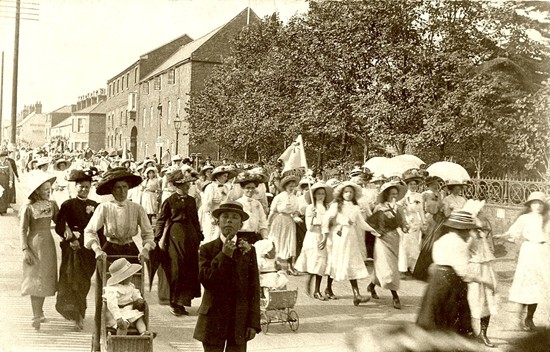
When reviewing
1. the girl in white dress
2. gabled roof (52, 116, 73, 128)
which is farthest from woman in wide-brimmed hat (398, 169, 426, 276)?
gabled roof (52, 116, 73, 128)

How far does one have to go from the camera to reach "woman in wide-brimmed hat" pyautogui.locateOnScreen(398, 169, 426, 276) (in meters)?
10.6

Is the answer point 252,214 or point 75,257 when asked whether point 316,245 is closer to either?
point 252,214

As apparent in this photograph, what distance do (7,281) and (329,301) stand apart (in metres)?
4.38

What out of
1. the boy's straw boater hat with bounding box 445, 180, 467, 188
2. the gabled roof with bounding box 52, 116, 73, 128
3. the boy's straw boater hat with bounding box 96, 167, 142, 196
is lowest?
the boy's straw boater hat with bounding box 96, 167, 142, 196

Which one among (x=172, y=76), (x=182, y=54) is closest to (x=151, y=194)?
(x=172, y=76)

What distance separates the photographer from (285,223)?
11.2 m

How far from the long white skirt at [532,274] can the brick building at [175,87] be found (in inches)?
543

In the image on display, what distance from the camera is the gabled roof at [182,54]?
64.1ft

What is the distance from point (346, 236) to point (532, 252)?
259cm

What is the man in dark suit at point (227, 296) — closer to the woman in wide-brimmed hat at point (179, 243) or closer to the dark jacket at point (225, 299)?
the dark jacket at point (225, 299)

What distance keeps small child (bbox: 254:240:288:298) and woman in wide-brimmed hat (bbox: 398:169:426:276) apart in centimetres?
374

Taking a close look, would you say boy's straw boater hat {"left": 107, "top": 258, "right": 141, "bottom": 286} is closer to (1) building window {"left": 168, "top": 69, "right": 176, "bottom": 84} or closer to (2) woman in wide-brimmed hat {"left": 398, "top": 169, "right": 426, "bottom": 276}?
(2) woman in wide-brimmed hat {"left": 398, "top": 169, "right": 426, "bottom": 276}

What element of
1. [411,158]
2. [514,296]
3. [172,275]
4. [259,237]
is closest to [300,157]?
[411,158]

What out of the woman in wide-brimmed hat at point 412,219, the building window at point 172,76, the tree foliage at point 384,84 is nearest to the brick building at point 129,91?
the building window at point 172,76
